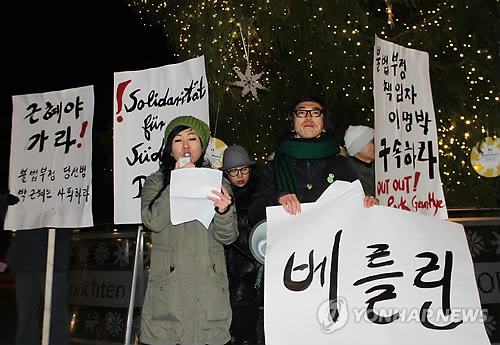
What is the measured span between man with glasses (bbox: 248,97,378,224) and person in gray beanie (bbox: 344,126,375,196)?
1.56m

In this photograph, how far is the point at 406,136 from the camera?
492 cm

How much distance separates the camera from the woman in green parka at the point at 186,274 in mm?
3412

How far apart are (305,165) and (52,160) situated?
2645 mm

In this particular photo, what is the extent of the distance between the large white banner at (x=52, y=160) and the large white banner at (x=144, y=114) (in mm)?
395

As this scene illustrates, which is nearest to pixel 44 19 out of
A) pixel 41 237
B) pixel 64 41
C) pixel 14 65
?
pixel 64 41

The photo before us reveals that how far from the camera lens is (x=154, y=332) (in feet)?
11.3

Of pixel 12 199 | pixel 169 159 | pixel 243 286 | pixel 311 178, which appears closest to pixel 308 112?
pixel 311 178

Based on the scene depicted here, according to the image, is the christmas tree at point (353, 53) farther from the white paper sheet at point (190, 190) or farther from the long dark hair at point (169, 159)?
the white paper sheet at point (190, 190)

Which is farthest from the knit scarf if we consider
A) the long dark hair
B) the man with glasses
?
the long dark hair

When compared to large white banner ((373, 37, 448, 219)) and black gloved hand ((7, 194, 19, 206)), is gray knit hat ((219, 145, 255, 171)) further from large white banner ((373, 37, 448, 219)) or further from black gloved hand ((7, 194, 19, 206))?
black gloved hand ((7, 194, 19, 206))

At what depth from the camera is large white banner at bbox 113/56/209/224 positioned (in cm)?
493

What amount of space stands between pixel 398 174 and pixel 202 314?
2.08 meters

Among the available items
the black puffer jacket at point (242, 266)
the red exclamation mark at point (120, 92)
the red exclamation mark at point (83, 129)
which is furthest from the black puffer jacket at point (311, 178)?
the red exclamation mark at point (83, 129)

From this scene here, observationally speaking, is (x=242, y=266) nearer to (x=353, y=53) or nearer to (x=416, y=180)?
(x=416, y=180)
